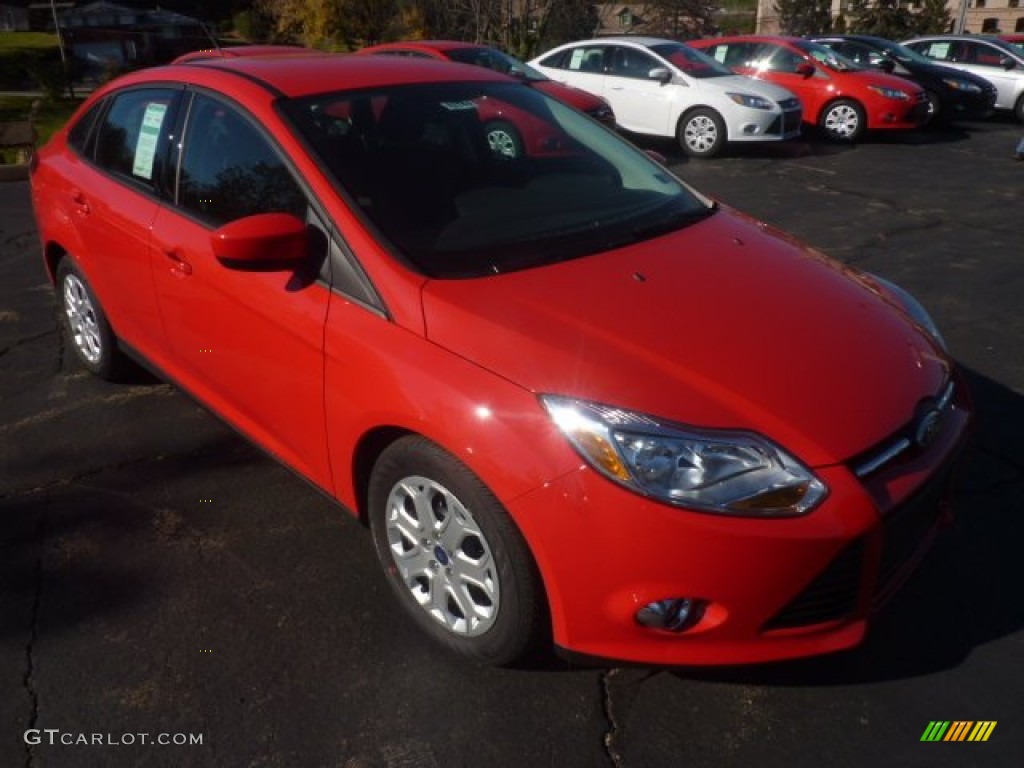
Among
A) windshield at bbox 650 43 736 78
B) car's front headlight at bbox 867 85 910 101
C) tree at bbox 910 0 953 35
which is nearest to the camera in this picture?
windshield at bbox 650 43 736 78

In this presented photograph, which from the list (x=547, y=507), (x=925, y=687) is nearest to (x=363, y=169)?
(x=547, y=507)

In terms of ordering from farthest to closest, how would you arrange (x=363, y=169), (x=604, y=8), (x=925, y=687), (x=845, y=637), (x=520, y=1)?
(x=604, y=8), (x=520, y=1), (x=363, y=169), (x=925, y=687), (x=845, y=637)

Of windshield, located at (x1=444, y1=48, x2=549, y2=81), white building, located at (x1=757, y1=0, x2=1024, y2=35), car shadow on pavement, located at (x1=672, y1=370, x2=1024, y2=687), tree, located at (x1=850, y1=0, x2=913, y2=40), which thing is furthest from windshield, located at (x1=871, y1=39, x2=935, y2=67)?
white building, located at (x1=757, y1=0, x2=1024, y2=35)

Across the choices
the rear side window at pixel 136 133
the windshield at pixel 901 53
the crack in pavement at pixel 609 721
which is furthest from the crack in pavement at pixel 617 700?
the windshield at pixel 901 53

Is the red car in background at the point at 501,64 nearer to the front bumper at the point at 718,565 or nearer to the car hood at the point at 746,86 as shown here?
the car hood at the point at 746,86

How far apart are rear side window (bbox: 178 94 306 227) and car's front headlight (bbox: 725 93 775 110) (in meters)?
9.10

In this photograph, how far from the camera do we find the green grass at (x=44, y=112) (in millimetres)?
19656

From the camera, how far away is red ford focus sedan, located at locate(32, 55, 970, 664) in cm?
211

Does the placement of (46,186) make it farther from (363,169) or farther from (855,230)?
(855,230)

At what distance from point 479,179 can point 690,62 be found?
32.1 feet

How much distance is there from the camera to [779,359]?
2.38 m

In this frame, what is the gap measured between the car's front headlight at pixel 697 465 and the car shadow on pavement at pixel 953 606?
708 mm

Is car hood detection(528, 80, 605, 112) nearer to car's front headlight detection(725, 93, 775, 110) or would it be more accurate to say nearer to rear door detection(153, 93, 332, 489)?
car's front headlight detection(725, 93, 775, 110)

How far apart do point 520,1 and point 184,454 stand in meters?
27.0
